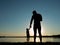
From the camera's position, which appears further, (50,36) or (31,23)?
(50,36)

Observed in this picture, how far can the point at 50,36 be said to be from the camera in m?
20.3

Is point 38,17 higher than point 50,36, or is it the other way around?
point 38,17

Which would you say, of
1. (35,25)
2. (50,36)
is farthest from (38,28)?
(50,36)

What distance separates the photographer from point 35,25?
1137 centimetres

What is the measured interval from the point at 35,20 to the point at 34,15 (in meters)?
0.30

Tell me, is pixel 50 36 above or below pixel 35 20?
below

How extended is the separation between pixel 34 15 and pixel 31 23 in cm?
54

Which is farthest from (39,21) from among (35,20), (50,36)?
(50,36)

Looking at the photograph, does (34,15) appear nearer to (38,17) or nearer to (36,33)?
(38,17)

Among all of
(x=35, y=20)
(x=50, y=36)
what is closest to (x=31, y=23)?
(x=35, y=20)

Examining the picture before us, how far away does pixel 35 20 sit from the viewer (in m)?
11.5

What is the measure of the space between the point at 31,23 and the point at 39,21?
48cm

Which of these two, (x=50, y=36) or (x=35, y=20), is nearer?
(x=35, y=20)

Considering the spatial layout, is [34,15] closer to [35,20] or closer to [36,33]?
[35,20]
